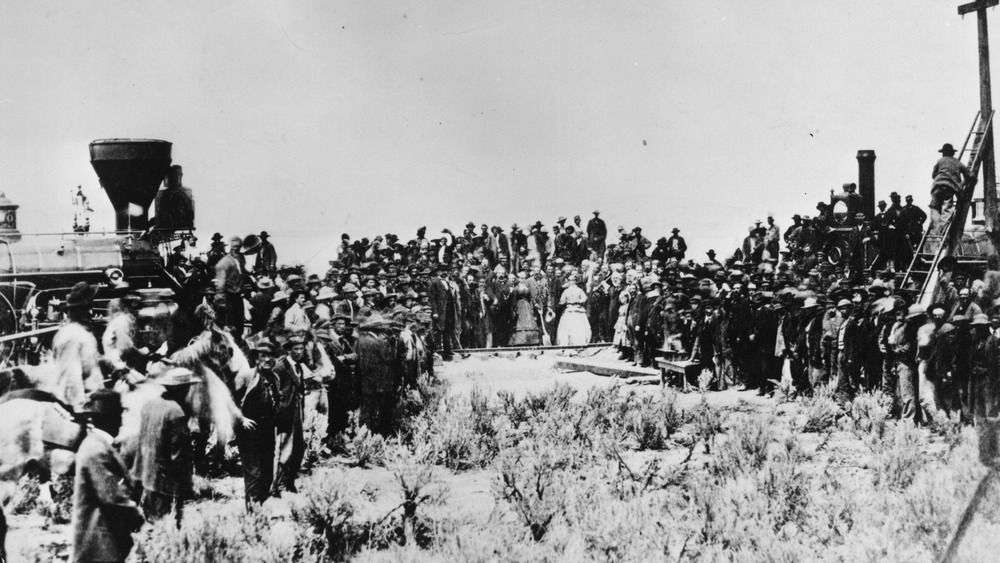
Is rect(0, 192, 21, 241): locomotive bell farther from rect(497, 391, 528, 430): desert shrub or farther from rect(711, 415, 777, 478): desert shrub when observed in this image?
rect(711, 415, 777, 478): desert shrub

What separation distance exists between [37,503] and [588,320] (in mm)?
14109

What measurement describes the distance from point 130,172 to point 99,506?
8362 millimetres

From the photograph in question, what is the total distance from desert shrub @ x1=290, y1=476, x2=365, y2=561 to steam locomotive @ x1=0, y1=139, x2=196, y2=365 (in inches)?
159

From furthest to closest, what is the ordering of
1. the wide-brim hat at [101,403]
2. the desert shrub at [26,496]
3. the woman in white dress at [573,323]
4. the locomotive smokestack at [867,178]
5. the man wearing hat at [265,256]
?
the locomotive smokestack at [867,178]
the woman in white dress at [573,323]
the man wearing hat at [265,256]
the desert shrub at [26,496]
the wide-brim hat at [101,403]

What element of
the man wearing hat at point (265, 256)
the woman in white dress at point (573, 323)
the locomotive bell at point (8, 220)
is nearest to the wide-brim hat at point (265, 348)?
the locomotive bell at point (8, 220)

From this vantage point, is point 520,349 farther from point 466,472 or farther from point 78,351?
point 78,351

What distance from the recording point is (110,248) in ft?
41.0

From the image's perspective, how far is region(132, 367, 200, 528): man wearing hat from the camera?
6.82 metres

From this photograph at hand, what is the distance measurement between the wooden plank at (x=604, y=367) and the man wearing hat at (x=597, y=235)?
5.00 metres

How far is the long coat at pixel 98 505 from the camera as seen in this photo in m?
5.50

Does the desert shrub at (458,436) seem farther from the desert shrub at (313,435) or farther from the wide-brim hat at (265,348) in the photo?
the wide-brim hat at (265,348)

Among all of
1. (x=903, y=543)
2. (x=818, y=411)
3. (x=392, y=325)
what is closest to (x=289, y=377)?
(x=392, y=325)

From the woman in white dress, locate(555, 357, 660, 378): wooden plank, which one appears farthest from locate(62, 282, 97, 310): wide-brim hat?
the woman in white dress

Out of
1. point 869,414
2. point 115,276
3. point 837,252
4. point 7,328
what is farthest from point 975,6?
point 7,328
